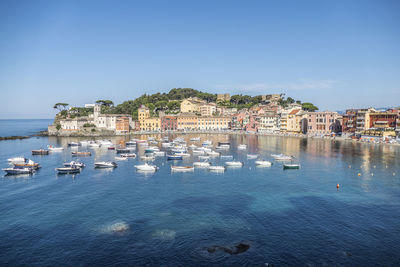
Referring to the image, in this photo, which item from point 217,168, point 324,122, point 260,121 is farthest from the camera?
point 260,121

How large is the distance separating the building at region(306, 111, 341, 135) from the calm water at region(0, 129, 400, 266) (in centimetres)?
6784

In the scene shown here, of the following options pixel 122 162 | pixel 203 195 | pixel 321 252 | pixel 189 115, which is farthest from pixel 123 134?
pixel 321 252

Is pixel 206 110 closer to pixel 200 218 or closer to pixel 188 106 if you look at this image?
pixel 188 106

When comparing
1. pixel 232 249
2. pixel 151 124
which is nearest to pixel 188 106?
pixel 151 124

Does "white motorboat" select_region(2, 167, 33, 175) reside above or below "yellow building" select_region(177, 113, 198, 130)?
below

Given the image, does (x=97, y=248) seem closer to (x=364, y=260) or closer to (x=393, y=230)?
(x=364, y=260)

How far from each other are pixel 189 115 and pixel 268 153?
81.4 m

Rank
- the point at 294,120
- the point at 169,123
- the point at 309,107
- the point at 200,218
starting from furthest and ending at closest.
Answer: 1. the point at 309,107
2. the point at 169,123
3. the point at 294,120
4. the point at 200,218

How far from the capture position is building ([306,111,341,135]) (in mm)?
113250

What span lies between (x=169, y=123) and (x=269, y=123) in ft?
167

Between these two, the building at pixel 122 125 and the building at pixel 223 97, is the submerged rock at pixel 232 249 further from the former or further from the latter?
the building at pixel 223 97

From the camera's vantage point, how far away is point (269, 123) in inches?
5285

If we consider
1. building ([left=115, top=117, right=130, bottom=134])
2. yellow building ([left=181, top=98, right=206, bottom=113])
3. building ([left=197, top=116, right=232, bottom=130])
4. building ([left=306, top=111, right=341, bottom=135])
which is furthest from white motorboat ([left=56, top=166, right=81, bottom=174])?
yellow building ([left=181, top=98, right=206, bottom=113])

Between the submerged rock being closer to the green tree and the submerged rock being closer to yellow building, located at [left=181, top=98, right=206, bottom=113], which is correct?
yellow building, located at [left=181, top=98, right=206, bottom=113]
